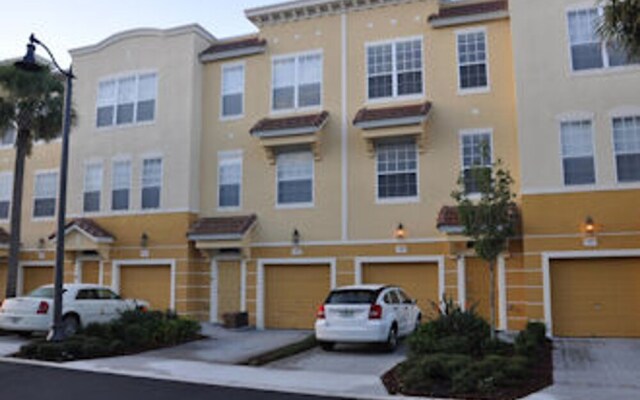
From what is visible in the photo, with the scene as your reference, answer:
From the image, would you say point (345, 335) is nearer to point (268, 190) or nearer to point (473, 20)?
point (268, 190)

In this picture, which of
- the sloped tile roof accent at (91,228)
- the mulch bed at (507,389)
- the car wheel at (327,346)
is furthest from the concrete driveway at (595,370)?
the sloped tile roof accent at (91,228)

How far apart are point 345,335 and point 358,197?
633 cm

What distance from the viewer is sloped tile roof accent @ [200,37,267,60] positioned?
21.0 m

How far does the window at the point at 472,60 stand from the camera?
18.2 m

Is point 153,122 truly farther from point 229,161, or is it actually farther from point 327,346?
point 327,346

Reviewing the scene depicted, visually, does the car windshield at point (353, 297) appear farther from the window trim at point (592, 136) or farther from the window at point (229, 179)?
the window at point (229, 179)

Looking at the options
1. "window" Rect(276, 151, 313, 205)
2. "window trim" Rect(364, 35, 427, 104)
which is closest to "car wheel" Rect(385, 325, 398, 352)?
"window" Rect(276, 151, 313, 205)

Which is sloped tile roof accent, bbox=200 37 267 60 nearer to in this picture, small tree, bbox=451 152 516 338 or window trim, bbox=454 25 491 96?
window trim, bbox=454 25 491 96

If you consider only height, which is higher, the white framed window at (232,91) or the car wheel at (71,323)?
the white framed window at (232,91)

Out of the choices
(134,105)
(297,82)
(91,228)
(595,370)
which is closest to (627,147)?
(595,370)

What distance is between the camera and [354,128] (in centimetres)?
1927

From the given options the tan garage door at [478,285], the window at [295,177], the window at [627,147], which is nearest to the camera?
the window at [627,147]

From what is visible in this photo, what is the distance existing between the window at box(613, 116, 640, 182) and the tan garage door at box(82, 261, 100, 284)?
17.6 metres

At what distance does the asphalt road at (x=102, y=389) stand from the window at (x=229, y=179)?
9861 mm
